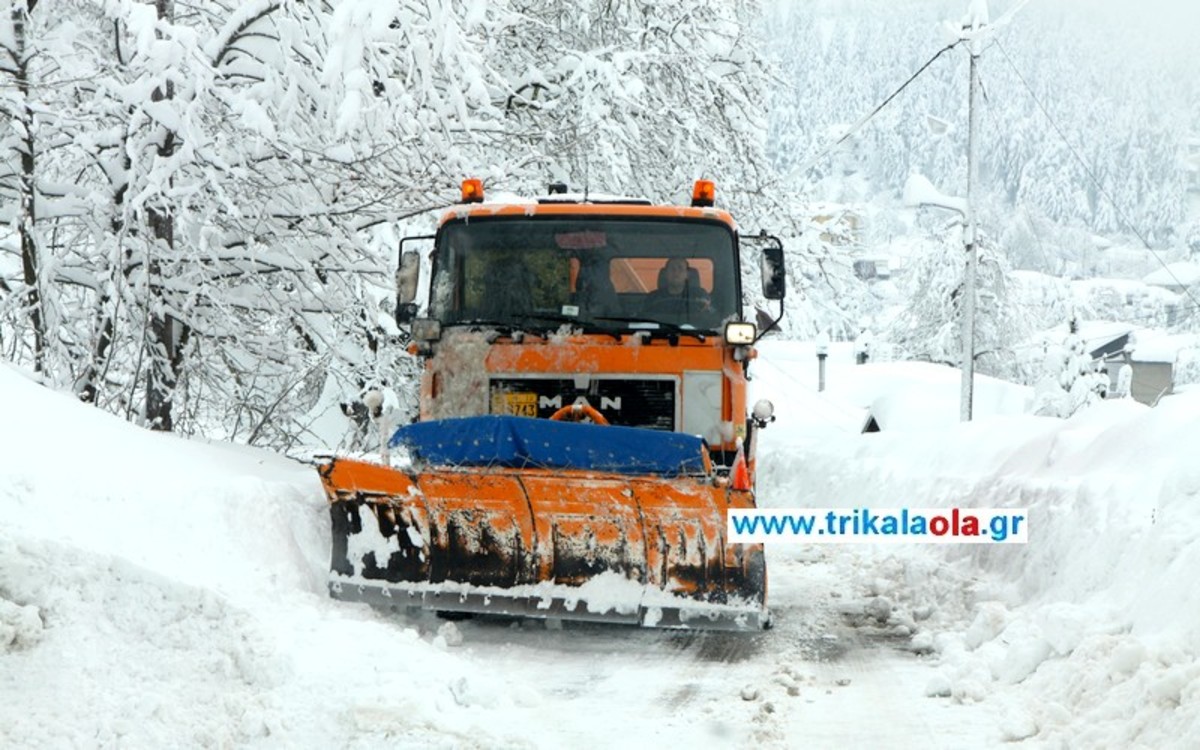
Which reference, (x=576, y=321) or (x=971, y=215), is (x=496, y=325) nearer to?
(x=576, y=321)

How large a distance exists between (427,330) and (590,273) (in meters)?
1.01

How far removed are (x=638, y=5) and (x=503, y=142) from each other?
4524 millimetres

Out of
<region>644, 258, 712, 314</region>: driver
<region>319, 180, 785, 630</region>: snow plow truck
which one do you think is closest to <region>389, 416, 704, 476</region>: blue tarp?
<region>319, 180, 785, 630</region>: snow plow truck

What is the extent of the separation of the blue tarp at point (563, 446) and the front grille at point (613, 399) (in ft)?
2.86

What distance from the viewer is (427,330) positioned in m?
7.64

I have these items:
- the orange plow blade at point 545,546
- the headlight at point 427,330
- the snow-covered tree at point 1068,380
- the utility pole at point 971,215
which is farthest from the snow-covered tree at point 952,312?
the orange plow blade at point 545,546

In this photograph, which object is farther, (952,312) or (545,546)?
(952,312)

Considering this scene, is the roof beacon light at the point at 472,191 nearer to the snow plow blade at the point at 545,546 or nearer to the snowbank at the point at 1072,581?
the snow plow blade at the point at 545,546

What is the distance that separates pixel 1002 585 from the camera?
7961 millimetres

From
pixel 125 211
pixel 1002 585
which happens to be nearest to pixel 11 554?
pixel 125 211

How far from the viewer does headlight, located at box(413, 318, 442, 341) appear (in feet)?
25.1

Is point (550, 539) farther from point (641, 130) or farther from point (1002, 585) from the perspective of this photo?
point (641, 130)

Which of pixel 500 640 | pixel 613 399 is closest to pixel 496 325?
pixel 613 399

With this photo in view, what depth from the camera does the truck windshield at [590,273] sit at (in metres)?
7.62
